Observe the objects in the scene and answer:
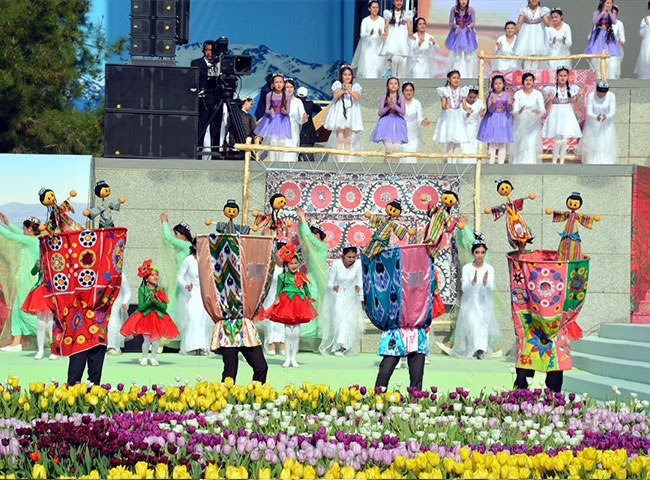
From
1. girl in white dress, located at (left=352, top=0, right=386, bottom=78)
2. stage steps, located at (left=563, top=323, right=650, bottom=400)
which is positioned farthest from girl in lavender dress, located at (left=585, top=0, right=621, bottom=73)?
stage steps, located at (left=563, top=323, right=650, bottom=400)

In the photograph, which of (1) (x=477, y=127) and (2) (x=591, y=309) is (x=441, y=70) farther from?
(2) (x=591, y=309)

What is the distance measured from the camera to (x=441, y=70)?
21.8m

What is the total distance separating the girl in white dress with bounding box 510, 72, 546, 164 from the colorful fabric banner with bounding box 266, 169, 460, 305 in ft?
5.55

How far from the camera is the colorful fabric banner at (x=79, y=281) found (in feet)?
34.1

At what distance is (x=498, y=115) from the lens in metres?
17.9

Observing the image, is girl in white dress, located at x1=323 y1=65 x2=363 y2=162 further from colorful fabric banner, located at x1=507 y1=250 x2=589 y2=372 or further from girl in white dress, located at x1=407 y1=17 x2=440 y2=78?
colorful fabric banner, located at x1=507 y1=250 x2=589 y2=372

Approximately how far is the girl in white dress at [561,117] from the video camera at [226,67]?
12.9 feet

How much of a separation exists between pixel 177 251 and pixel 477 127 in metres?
4.95

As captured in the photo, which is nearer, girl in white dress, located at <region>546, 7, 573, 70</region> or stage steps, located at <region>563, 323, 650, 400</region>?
stage steps, located at <region>563, 323, 650, 400</region>

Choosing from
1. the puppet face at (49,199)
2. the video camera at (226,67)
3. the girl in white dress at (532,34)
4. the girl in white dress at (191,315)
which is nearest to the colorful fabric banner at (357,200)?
the video camera at (226,67)

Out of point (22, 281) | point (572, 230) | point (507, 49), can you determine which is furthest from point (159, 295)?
point (507, 49)

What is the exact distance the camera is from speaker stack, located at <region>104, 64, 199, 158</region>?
17.1 metres

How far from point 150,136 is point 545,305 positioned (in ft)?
24.4

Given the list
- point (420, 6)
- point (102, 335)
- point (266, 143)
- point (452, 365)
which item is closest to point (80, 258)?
point (102, 335)
